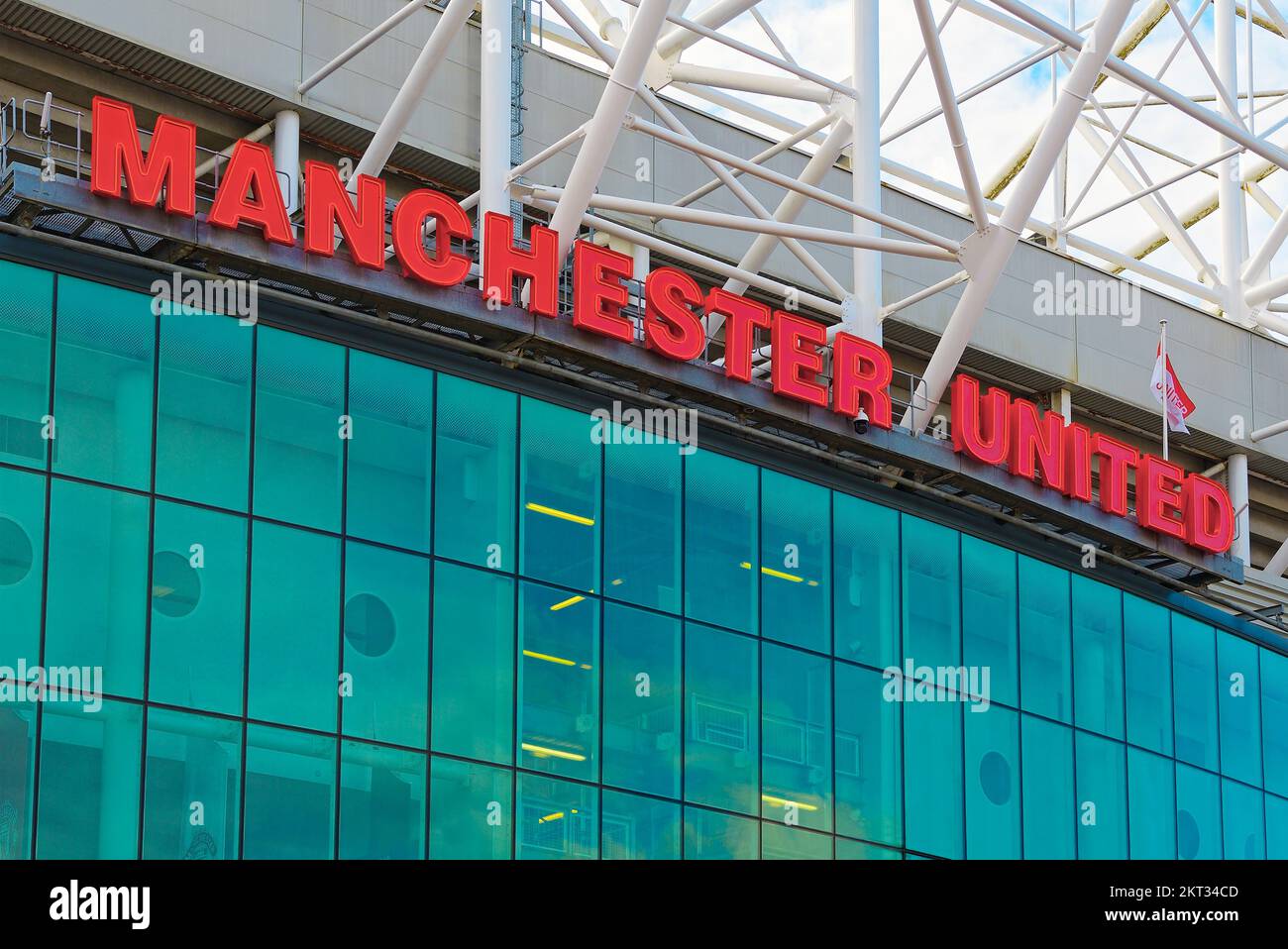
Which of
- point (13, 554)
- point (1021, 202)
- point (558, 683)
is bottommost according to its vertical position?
point (558, 683)

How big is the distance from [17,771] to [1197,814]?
24.9m

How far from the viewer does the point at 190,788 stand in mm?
30047

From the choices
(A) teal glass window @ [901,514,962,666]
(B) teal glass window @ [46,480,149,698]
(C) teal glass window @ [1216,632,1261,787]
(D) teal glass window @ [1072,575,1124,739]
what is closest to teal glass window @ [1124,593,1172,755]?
(D) teal glass window @ [1072,575,1124,739]

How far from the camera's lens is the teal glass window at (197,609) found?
99.2 feet

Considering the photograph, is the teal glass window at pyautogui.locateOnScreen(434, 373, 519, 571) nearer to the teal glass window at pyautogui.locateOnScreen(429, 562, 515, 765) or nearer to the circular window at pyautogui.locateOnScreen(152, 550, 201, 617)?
the teal glass window at pyautogui.locateOnScreen(429, 562, 515, 765)

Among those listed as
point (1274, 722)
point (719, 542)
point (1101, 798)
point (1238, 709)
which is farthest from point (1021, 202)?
point (1274, 722)

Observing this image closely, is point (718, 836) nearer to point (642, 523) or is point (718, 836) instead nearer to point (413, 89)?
point (642, 523)

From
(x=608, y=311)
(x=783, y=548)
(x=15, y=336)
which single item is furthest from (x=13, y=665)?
(x=783, y=548)

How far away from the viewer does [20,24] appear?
3712 centimetres

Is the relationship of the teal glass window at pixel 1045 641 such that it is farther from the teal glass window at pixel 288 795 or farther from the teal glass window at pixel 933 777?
the teal glass window at pixel 288 795

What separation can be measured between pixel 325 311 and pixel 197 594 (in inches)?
204

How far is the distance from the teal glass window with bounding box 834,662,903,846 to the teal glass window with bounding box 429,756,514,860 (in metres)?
7.18

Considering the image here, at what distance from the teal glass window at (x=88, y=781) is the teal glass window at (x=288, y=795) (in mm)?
1736
